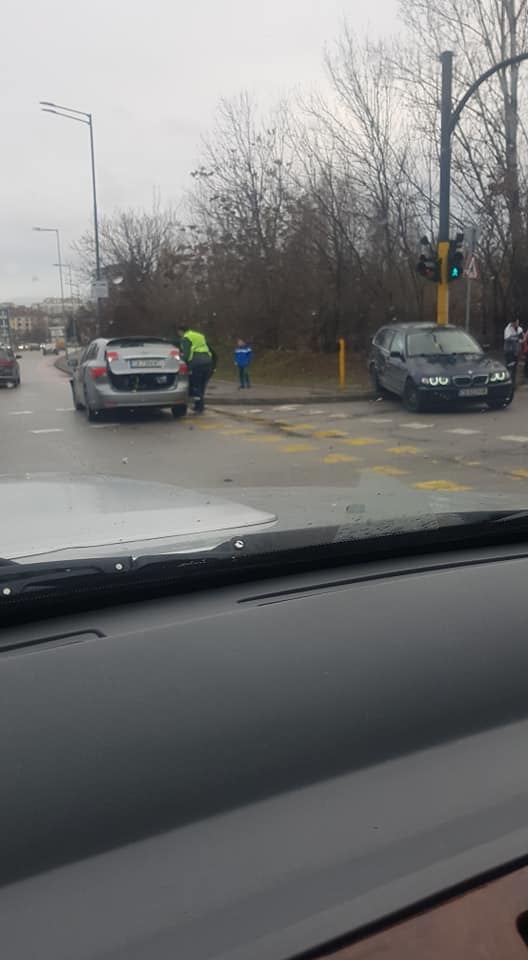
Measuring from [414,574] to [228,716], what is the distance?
715 mm

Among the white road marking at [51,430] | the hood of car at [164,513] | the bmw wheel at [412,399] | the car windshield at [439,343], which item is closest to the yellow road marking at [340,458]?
the white road marking at [51,430]

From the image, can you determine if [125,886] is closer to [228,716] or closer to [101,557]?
[228,716]

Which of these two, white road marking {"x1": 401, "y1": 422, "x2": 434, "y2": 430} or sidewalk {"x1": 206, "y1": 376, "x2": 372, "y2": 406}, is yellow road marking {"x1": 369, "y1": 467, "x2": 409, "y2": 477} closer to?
white road marking {"x1": 401, "y1": 422, "x2": 434, "y2": 430}

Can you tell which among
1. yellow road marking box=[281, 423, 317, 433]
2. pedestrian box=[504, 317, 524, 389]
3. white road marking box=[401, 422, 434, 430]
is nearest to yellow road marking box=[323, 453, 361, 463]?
yellow road marking box=[281, 423, 317, 433]

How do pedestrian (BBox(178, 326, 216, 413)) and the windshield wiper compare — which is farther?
pedestrian (BBox(178, 326, 216, 413))

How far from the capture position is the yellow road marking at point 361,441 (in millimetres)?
11188

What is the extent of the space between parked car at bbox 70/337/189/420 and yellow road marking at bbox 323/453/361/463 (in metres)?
4.08

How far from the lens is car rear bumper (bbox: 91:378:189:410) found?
13031mm

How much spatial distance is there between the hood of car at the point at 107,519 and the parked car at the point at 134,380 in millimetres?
10054

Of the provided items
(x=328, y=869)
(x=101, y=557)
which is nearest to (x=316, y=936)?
(x=328, y=869)

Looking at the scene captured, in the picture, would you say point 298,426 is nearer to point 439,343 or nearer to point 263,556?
point 439,343

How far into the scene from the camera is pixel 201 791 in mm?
1669

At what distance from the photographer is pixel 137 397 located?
13117 millimetres

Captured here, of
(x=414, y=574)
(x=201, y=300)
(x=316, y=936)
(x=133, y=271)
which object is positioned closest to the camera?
(x=316, y=936)
